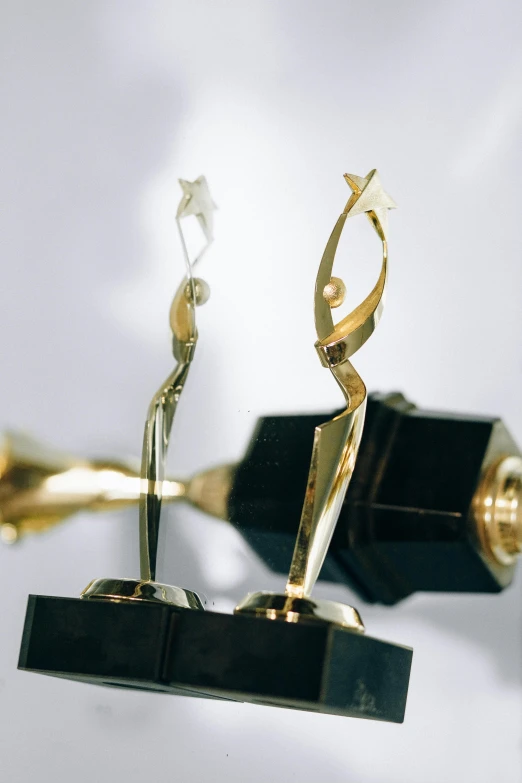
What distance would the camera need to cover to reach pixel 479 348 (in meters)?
0.72

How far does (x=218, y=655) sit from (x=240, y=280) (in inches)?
11.3

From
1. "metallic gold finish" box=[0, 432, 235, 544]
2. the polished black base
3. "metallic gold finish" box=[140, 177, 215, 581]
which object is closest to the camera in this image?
the polished black base

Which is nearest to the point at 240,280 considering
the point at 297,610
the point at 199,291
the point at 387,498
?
the point at 199,291

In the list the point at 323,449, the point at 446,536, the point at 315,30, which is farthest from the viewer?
the point at 315,30

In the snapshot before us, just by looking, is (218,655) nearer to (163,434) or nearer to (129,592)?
(129,592)

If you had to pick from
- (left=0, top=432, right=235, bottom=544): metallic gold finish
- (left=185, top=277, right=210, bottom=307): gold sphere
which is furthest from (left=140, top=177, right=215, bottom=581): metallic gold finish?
(left=0, top=432, right=235, bottom=544): metallic gold finish

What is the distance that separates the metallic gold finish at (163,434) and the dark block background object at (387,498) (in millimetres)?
66

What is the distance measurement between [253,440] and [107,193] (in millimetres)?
203

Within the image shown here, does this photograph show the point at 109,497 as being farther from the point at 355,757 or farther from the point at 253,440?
the point at 355,757

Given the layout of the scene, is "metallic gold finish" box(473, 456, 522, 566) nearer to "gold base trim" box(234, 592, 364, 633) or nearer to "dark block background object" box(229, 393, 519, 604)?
"dark block background object" box(229, 393, 519, 604)

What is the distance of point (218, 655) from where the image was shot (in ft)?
1.50

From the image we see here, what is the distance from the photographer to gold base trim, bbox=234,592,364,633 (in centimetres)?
46

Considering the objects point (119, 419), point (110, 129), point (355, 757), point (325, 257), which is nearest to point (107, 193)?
point (110, 129)

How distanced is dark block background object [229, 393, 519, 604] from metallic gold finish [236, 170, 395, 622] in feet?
0.45
